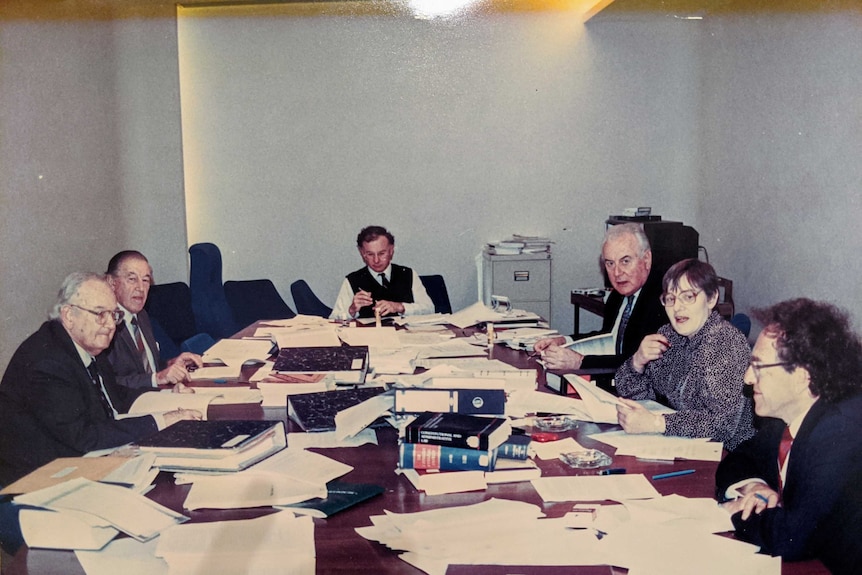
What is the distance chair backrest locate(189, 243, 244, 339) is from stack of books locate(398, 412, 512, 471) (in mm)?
2834

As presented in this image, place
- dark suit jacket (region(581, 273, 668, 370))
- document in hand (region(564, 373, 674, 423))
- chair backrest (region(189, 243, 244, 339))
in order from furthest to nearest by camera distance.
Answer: chair backrest (region(189, 243, 244, 339)) → dark suit jacket (region(581, 273, 668, 370)) → document in hand (region(564, 373, 674, 423))

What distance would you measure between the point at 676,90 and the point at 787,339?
481 centimetres

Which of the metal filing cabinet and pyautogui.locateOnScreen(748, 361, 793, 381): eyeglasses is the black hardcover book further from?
the metal filing cabinet

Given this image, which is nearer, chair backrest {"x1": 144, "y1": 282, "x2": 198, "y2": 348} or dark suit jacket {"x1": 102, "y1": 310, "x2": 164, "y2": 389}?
dark suit jacket {"x1": 102, "y1": 310, "x2": 164, "y2": 389}

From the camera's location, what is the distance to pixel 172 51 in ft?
19.6

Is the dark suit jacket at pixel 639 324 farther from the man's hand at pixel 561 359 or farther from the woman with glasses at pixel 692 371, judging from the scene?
the woman with glasses at pixel 692 371

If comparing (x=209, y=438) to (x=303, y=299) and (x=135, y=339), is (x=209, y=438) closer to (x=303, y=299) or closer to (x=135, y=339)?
(x=135, y=339)

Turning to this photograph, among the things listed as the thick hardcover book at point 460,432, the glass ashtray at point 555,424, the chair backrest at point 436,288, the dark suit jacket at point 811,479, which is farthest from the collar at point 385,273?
the dark suit jacket at point 811,479

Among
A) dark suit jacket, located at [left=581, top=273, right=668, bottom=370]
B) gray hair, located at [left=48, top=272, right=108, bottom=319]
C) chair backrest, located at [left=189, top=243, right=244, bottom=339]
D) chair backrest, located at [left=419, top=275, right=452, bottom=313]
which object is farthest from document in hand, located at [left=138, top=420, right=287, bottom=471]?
chair backrest, located at [left=419, top=275, right=452, bottom=313]

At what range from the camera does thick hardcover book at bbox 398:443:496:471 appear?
182cm

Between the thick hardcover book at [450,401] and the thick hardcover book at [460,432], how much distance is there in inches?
6.2

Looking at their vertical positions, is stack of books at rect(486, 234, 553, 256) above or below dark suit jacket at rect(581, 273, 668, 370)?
above

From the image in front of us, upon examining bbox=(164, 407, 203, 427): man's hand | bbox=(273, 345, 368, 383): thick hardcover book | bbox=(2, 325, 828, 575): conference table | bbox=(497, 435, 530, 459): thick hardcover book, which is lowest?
bbox=(2, 325, 828, 575): conference table

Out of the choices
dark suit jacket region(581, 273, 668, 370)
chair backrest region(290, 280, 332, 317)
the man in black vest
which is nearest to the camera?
dark suit jacket region(581, 273, 668, 370)
